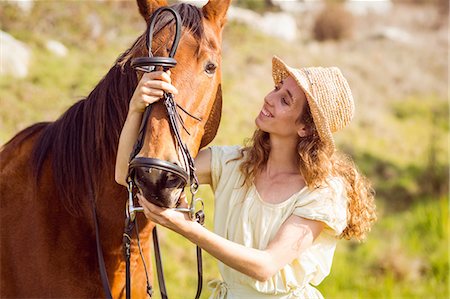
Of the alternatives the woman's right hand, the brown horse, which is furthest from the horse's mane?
the woman's right hand

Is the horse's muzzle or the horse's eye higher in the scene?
the horse's eye

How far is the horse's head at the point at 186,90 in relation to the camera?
2037 millimetres

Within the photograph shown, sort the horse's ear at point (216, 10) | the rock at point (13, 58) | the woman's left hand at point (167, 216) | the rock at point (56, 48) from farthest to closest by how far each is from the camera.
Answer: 1. the rock at point (56, 48)
2. the rock at point (13, 58)
3. the horse's ear at point (216, 10)
4. the woman's left hand at point (167, 216)

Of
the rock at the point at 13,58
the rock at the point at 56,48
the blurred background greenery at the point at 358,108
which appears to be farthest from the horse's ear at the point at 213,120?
the rock at the point at 56,48

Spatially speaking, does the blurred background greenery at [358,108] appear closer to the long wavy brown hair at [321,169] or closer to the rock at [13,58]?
the rock at [13,58]

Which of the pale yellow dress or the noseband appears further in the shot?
the pale yellow dress

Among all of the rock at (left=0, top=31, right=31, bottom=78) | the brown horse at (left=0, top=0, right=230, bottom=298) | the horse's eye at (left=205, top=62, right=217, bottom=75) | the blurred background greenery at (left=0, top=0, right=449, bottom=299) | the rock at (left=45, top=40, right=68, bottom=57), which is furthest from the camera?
the rock at (left=45, top=40, right=68, bottom=57)

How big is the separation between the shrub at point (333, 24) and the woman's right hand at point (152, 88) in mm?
14607

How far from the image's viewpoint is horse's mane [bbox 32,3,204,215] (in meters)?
2.45

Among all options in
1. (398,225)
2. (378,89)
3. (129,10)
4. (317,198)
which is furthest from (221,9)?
(378,89)

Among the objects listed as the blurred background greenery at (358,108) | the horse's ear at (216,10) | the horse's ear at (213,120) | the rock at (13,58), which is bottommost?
the blurred background greenery at (358,108)

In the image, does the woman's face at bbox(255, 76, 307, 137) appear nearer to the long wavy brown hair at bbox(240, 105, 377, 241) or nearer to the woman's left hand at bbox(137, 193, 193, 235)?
the long wavy brown hair at bbox(240, 105, 377, 241)

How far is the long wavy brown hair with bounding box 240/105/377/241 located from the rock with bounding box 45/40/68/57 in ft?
19.6

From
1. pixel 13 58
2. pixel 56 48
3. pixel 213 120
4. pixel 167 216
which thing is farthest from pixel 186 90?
pixel 56 48
